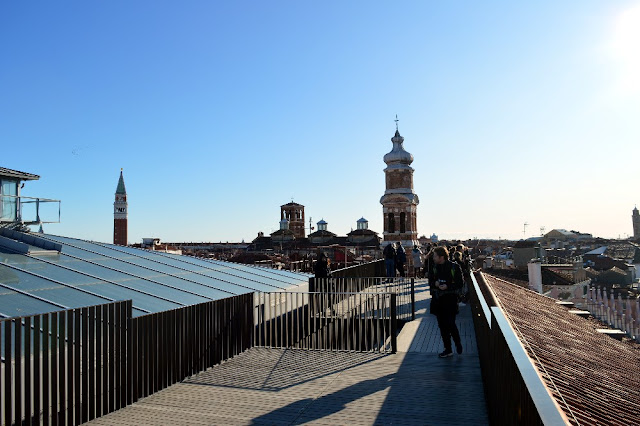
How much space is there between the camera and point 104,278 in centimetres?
994

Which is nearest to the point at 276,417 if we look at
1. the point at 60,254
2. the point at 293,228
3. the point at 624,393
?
the point at 624,393

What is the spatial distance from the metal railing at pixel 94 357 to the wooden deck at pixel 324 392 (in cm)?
24

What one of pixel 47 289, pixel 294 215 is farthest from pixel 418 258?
pixel 294 215

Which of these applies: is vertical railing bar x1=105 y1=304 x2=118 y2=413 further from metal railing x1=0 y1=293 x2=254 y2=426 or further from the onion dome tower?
the onion dome tower

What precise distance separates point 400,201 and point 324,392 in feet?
116

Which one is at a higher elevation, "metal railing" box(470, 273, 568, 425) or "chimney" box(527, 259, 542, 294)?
"metal railing" box(470, 273, 568, 425)

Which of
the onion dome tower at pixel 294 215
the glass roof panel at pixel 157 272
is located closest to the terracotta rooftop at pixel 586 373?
the glass roof panel at pixel 157 272

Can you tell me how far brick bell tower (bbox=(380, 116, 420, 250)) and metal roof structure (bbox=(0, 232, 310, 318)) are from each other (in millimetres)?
25727

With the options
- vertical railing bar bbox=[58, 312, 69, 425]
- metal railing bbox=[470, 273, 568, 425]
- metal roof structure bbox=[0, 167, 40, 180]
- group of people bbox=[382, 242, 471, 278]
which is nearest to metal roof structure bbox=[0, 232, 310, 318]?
vertical railing bar bbox=[58, 312, 69, 425]

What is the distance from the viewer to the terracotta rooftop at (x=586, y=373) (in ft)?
14.6

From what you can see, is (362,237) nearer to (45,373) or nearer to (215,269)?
(215,269)

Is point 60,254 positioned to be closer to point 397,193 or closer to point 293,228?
point 397,193

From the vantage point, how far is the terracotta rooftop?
445 cm

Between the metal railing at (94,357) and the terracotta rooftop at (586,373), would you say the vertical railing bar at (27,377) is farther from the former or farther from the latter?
the terracotta rooftop at (586,373)
